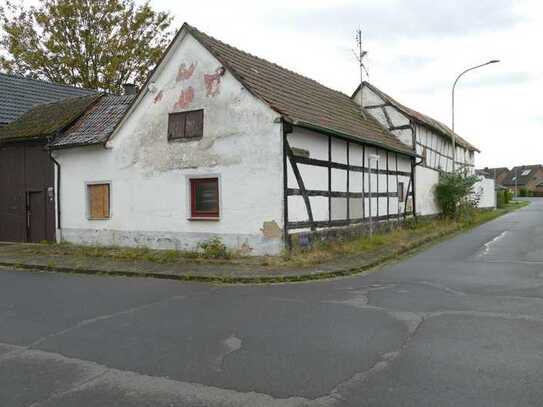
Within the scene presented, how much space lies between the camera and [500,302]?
773cm

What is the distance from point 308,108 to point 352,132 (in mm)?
1816

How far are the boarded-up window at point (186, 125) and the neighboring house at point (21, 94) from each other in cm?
947

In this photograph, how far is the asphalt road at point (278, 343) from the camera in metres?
4.34

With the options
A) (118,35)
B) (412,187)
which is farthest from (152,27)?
(412,187)

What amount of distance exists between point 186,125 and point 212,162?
1.45 meters

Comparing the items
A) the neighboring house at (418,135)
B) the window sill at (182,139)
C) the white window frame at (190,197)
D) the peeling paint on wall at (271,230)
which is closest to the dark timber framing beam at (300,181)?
the peeling paint on wall at (271,230)

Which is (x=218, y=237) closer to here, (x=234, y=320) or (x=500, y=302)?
(x=234, y=320)

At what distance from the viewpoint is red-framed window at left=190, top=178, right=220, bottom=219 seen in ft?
45.4

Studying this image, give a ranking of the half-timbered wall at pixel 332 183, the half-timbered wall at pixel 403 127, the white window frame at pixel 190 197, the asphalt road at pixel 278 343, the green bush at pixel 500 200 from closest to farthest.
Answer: the asphalt road at pixel 278 343
the half-timbered wall at pixel 332 183
the white window frame at pixel 190 197
the half-timbered wall at pixel 403 127
the green bush at pixel 500 200

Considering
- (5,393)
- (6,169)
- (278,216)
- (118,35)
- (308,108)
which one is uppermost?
(118,35)

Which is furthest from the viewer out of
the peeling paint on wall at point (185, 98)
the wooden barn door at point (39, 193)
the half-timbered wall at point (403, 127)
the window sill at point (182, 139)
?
the half-timbered wall at point (403, 127)

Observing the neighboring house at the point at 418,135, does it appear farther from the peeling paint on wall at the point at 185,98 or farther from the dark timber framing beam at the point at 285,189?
the peeling paint on wall at the point at 185,98

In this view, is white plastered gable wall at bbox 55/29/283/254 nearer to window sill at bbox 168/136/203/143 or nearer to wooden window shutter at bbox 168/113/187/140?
window sill at bbox 168/136/203/143

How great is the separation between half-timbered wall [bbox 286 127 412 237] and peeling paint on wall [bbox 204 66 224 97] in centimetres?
246
